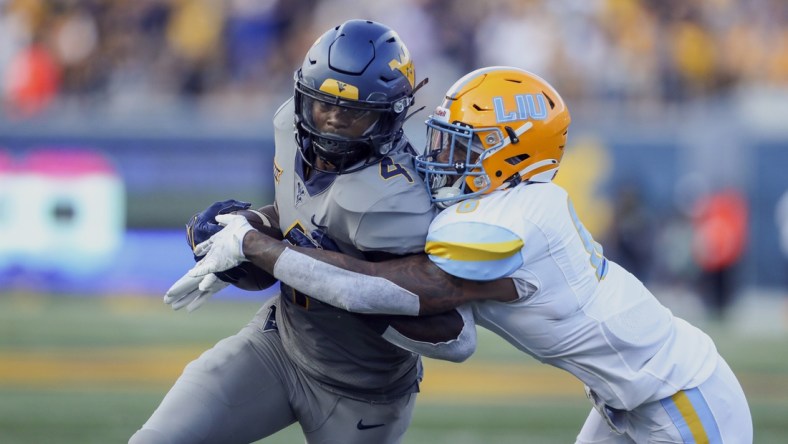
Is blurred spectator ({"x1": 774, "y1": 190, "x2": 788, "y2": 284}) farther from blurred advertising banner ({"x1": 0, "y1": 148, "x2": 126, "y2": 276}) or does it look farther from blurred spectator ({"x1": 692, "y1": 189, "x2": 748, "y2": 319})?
blurred advertising banner ({"x1": 0, "y1": 148, "x2": 126, "y2": 276})

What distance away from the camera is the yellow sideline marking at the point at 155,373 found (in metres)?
7.89

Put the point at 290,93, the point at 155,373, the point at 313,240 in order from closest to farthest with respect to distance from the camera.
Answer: the point at 313,240
the point at 155,373
the point at 290,93

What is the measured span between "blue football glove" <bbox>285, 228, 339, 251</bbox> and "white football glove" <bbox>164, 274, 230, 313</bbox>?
29 centimetres

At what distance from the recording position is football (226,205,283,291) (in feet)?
12.8

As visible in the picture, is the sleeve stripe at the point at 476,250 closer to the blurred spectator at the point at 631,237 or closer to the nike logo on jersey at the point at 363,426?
the nike logo on jersey at the point at 363,426

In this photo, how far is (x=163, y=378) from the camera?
795cm

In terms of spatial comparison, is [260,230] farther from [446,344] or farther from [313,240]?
[446,344]

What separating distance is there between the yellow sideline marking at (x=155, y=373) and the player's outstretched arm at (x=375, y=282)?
4.31 metres

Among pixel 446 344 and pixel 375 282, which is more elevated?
pixel 375 282

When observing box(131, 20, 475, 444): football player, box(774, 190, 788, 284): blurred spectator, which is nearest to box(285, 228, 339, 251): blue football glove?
box(131, 20, 475, 444): football player

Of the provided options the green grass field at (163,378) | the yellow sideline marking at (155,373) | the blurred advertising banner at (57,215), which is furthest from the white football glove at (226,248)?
the blurred advertising banner at (57,215)

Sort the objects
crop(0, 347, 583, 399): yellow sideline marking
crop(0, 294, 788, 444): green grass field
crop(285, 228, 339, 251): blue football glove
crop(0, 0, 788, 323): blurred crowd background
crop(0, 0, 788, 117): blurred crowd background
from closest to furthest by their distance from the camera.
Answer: crop(285, 228, 339, 251): blue football glove < crop(0, 294, 788, 444): green grass field < crop(0, 347, 583, 399): yellow sideline marking < crop(0, 0, 788, 323): blurred crowd background < crop(0, 0, 788, 117): blurred crowd background

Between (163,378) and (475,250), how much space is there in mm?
4840

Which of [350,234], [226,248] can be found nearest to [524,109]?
[350,234]
